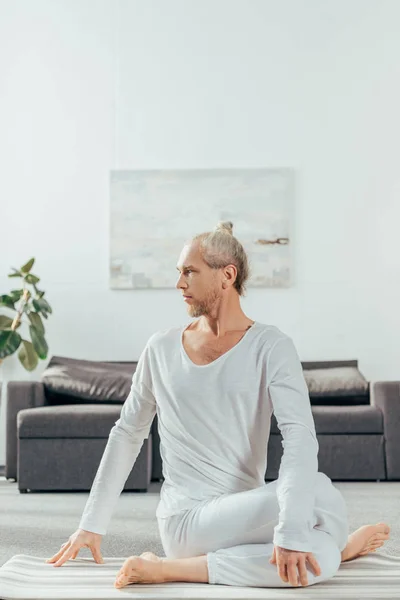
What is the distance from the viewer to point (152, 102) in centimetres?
699

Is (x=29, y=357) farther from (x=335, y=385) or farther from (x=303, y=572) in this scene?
(x=303, y=572)

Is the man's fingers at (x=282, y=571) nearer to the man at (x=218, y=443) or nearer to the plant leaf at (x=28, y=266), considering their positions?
the man at (x=218, y=443)

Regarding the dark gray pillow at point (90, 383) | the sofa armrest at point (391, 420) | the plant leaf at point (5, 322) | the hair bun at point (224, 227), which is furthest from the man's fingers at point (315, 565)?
the plant leaf at point (5, 322)

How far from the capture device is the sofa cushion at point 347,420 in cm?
547

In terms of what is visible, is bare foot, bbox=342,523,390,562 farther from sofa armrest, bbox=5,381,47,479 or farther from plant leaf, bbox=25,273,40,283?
plant leaf, bbox=25,273,40,283

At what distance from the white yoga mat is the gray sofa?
269 cm

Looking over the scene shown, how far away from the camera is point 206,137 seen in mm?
6938

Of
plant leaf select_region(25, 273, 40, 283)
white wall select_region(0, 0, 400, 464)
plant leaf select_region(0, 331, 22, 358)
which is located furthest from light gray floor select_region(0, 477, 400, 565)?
white wall select_region(0, 0, 400, 464)

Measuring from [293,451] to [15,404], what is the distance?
3.65m

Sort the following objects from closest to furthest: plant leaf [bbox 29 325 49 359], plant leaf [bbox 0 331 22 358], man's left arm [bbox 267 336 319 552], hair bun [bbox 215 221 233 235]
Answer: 1. man's left arm [bbox 267 336 319 552]
2. hair bun [bbox 215 221 233 235]
3. plant leaf [bbox 0 331 22 358]
4. plant leaf [bbox 29 325 49 359]

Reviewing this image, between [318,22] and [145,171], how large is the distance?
1703mm

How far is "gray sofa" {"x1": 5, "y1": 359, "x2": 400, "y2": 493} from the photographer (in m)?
5.27

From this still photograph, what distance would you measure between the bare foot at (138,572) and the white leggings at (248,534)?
0.40 ft

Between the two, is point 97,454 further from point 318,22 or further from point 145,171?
point 318,22
